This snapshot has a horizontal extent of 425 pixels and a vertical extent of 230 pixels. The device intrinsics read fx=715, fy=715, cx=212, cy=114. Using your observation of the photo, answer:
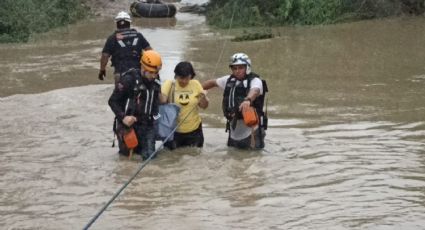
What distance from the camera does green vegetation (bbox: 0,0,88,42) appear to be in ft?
79.2

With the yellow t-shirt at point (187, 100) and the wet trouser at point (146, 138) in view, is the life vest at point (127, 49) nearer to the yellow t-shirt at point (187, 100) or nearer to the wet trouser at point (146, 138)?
the yellow t-shirt at point (187, 100)

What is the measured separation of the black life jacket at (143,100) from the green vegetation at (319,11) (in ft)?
56.9

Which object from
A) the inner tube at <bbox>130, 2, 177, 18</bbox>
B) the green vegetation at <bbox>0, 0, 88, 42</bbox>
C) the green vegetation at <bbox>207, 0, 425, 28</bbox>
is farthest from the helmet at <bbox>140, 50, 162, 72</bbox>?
the inner tube at <bbox>130, 2, 177, 18</bbox>

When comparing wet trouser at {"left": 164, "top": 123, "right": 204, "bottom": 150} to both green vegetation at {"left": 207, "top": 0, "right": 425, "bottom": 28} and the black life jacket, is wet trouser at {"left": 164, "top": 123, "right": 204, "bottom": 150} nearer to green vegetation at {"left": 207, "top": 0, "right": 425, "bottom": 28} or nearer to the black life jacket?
the black life jacket

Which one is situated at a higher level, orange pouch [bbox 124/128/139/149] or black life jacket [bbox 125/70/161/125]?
black life jacket [bbox 125/70/161/125]

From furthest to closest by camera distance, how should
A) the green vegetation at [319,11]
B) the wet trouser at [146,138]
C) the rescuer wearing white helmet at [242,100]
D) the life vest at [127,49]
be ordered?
1. the green vegetation at [319,11]
2. the life vest at [127,49]
3. the rescuer wearing white helmet at [242,100]
4. the wet trouser at [146,138]

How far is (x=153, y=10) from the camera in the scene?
32094mm

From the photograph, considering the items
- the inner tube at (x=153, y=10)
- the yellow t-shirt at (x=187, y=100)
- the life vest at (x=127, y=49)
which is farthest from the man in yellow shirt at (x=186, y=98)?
the inner tube at (x=153, y=10)

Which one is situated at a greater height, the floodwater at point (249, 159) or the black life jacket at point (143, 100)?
the black life jacket at point (143, 100)

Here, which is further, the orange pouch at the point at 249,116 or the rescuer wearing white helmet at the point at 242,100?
the rescuer wearing white helmet at the point at 242,100

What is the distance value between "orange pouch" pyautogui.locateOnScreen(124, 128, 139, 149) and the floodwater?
300 mm

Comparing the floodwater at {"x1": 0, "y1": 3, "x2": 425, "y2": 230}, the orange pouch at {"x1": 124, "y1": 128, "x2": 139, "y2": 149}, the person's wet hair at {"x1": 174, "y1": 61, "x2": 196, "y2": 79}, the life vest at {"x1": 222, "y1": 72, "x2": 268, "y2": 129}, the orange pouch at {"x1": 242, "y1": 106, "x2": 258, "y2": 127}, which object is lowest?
the floodwater at {"x1": 0, "y1": 3, "x2": 425, "y2": 230}

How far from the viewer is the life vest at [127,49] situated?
1034cm

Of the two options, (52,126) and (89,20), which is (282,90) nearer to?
(52,126)
